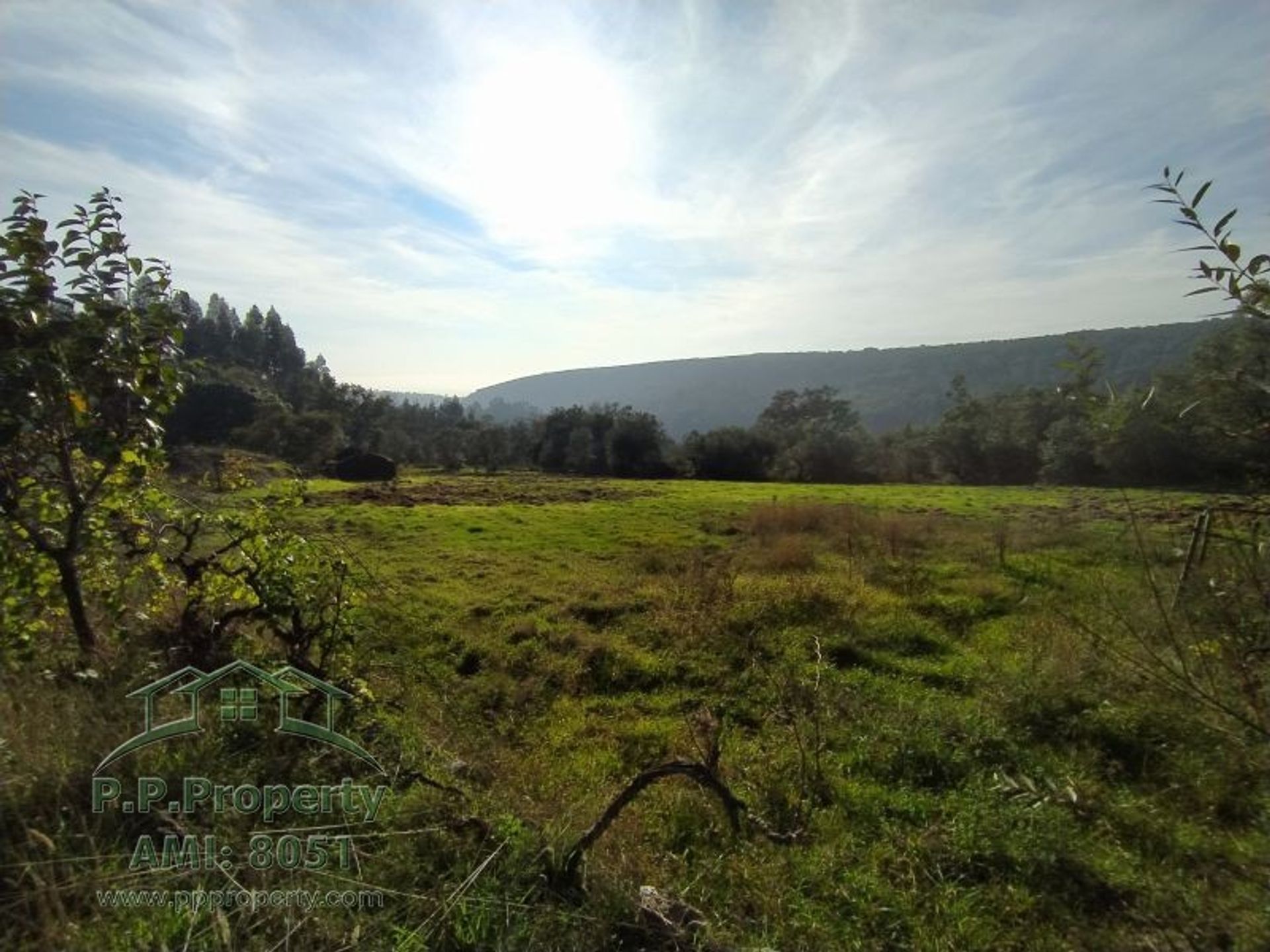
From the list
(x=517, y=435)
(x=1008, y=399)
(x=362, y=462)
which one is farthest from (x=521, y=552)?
(x=517, y=435)

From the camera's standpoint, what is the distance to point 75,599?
4.04 meters

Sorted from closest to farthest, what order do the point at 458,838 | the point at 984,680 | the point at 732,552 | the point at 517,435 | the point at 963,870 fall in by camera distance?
the point at 458,838 → the point at 963,870 → the point at 984,680 → the point at 732,552 → the point at 517,435

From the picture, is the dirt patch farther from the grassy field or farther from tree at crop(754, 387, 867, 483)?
tree at crop(754, 387, 867, 483)

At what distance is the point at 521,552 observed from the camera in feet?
60.3

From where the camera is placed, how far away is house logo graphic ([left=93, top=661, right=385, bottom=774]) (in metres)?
3.69

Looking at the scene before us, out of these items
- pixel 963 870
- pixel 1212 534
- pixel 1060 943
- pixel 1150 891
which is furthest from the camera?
pixel 963 870

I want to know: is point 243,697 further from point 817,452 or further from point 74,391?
point 817,452

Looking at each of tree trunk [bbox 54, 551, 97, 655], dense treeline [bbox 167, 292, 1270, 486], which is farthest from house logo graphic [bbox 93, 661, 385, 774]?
dense treeline [bbox 167, 292, 1270, 486]

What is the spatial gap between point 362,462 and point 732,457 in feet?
110

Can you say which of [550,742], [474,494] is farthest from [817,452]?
[550,742]

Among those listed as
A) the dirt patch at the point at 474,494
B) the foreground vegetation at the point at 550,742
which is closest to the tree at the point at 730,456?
the dirt patch at the point at 474,494

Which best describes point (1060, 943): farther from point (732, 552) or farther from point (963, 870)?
point (732, 552)

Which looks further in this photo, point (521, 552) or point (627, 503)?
point (627, 503)

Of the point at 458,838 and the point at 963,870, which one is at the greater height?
the point at 458,838
